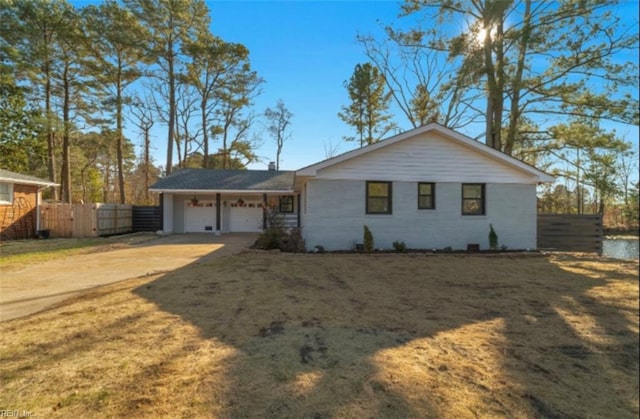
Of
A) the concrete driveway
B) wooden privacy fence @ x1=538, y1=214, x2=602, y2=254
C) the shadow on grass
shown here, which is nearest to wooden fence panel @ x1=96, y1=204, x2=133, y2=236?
the concrete driveway

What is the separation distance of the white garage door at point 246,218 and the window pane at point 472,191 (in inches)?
→ 400

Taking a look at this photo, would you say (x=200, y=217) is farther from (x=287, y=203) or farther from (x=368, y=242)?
(x=368, y=242)

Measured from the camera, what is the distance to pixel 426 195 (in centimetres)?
1025

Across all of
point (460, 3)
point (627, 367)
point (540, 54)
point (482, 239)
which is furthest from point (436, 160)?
point (627, 367)

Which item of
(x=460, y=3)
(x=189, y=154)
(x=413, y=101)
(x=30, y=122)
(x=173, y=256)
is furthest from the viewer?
(x=189, y=154)

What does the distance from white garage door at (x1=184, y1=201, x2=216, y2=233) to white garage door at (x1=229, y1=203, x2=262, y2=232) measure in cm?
95

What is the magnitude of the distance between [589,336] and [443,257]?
5819mm

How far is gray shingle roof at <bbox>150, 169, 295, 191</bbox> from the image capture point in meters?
15.9

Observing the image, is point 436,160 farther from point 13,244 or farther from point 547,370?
point 13,244

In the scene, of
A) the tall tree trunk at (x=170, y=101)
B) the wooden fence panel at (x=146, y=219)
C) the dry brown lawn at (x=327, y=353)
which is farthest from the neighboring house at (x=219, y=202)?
the dry brown lawn at (x=327, y=353)

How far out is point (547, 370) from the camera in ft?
8.54

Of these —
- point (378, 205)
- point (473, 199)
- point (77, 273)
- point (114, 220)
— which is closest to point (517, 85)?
point (473, 199)

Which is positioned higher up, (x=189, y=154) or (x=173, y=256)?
(x=189, y=154)

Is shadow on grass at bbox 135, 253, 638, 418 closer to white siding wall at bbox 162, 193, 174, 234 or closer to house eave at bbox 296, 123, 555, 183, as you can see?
house eave at bbox 296, 123, 555, 183
